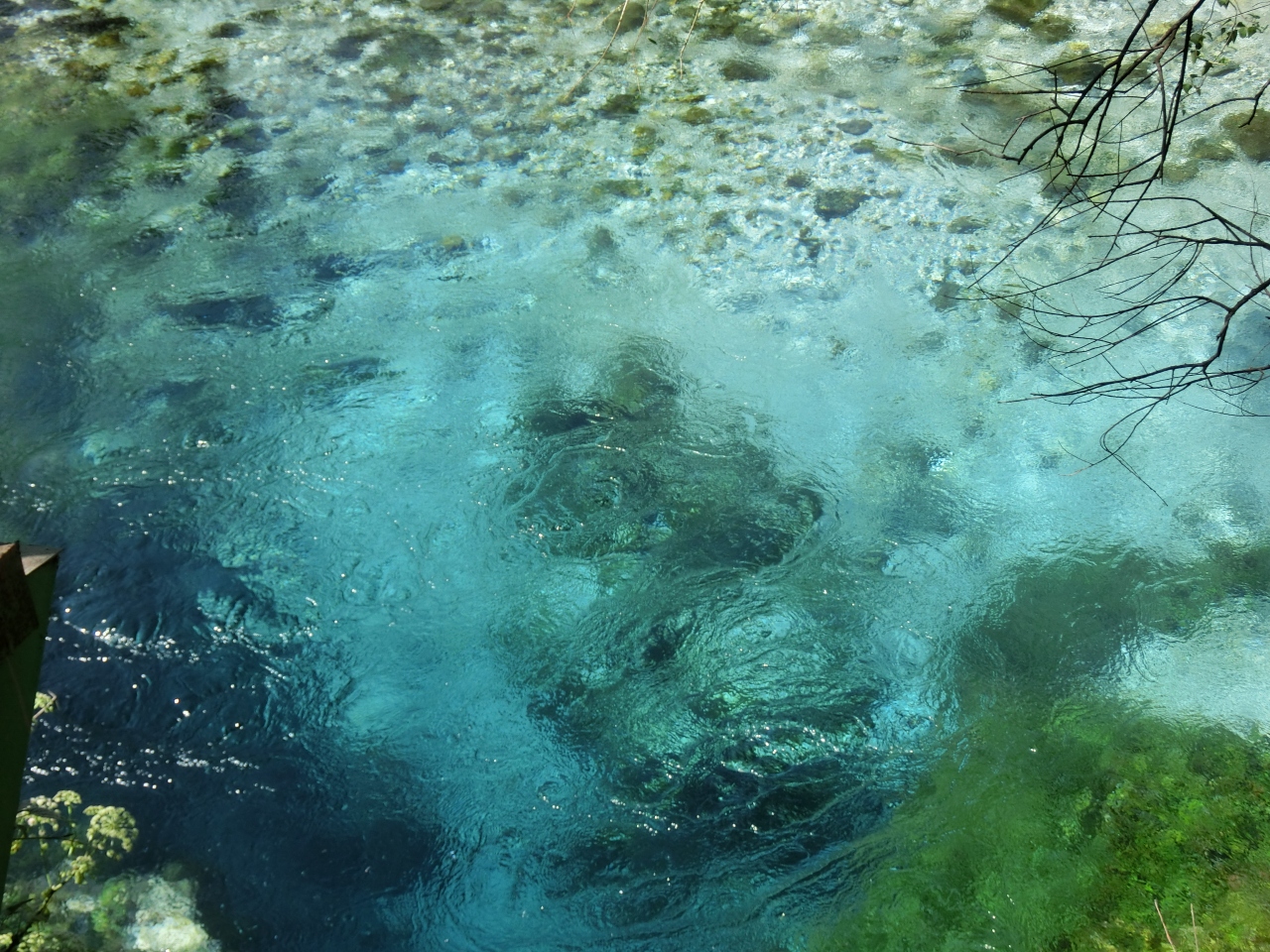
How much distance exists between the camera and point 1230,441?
3.77 m

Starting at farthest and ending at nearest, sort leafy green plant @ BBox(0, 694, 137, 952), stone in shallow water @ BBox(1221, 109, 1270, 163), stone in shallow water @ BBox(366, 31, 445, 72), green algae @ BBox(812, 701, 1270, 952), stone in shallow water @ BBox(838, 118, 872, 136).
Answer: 1. stone in shallow water @ BBox(366, 31, 445, 72)
2. stone in shallow water @ BBox(838, 118, 872, 136)
3. stone in shallow water @ BBox(1221, 109, 1270, 163)
4. green algae @ BBox(812, 701, 1270, 952)
5. leafy green plant @ BBox(0, 694, 137, 952)

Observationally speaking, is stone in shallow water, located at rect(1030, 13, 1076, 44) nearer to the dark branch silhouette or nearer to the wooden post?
the dark branch silhouette

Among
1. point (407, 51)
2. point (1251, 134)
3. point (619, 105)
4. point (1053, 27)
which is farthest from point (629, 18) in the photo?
point (1251, 134)

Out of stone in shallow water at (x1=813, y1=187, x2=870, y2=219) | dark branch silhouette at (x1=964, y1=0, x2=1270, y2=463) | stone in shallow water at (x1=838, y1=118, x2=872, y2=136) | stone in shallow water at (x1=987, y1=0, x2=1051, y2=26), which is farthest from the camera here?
stone in shallow water at (x1=987, y1=0, x2=1051, y2=26)

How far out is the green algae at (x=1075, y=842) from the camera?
2580 millimetres

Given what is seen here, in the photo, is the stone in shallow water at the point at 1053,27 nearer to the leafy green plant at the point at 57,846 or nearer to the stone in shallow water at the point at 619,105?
the stone in shallow water at the point at 619,105

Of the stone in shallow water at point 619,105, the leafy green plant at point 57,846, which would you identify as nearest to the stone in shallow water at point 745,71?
the stone in shallow water at point 619,105

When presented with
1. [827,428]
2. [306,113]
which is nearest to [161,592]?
[827,428]

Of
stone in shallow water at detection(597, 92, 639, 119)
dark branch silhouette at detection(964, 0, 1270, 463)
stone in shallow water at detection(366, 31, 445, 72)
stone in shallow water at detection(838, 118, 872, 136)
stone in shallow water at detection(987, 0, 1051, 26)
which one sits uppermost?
stone in shallow water at detection(366, 31, 445, 72)

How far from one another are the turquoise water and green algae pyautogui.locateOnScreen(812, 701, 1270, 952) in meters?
0.09

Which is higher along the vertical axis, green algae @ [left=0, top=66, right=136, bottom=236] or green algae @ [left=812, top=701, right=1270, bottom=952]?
green algae @ [left=0, top=66, right=136, bottom=236]

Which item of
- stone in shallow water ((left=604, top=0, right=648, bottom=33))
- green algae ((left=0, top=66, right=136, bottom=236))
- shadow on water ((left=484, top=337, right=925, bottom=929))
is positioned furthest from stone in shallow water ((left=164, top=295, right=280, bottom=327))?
stone in shallow water ((left=604, top=0, right=648, bottom=33))

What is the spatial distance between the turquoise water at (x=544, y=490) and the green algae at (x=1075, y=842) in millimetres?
89

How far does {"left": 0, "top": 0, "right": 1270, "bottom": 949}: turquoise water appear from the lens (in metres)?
2.76
